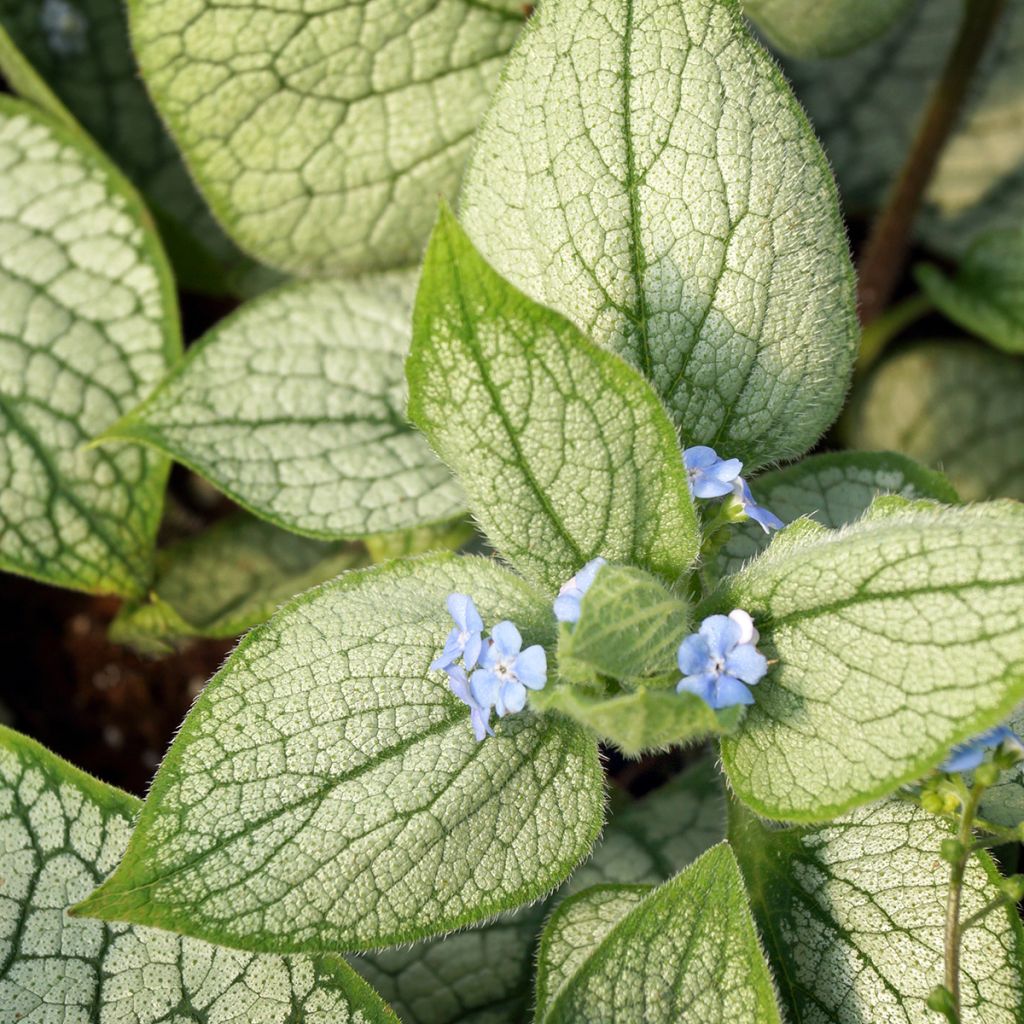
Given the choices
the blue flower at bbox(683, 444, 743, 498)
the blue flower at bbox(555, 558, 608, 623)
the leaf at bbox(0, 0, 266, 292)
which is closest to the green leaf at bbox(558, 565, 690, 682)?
the blue flower at bbox(555, 558, 608, 623)

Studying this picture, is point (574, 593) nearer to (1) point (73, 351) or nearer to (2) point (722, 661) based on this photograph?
(2) point (722, 661)

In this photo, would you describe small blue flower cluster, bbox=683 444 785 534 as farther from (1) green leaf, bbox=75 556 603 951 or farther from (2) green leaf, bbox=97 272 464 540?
(2) green leaf, bbox=97 272 464 540

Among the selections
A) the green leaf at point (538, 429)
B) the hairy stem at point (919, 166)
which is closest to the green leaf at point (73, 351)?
the green leaf at point (538, 429)

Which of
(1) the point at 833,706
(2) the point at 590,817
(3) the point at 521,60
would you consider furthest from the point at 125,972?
(3) the point at 521,60

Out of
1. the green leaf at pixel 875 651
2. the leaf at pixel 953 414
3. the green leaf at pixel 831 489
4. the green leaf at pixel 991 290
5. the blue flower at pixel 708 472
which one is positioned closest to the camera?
the green leaf at pixel 875 651

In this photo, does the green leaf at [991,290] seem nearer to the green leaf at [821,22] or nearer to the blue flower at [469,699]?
the green leaf at [821,22]
